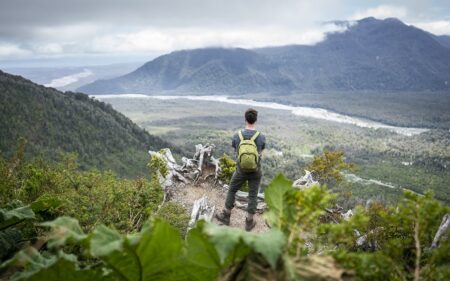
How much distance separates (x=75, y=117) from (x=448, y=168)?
16099 centimetres

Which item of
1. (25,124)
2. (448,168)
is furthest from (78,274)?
(448,168)

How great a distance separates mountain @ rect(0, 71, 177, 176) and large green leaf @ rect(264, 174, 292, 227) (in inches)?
4390

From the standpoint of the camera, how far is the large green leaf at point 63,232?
263 cm

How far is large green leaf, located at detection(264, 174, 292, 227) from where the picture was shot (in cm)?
309

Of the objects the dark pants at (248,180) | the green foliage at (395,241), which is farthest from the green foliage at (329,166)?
the green foliage at (395,241)

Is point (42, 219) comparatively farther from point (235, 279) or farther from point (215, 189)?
point (215, 189)

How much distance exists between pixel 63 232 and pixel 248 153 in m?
8.27

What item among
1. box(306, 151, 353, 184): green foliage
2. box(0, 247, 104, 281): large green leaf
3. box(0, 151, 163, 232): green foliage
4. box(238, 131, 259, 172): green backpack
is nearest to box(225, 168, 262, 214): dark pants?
box(238, 131, 259, 172): green backpack

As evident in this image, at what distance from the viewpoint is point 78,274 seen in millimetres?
3027

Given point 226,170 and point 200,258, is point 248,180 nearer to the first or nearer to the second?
point 200,258

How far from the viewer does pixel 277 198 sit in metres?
3.26

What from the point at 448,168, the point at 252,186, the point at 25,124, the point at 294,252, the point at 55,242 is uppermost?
the point at 55,242

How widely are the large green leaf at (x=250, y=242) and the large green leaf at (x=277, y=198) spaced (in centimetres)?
51

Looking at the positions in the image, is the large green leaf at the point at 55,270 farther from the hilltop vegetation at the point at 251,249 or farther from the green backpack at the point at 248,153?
the green backpack at the point at 248,153
